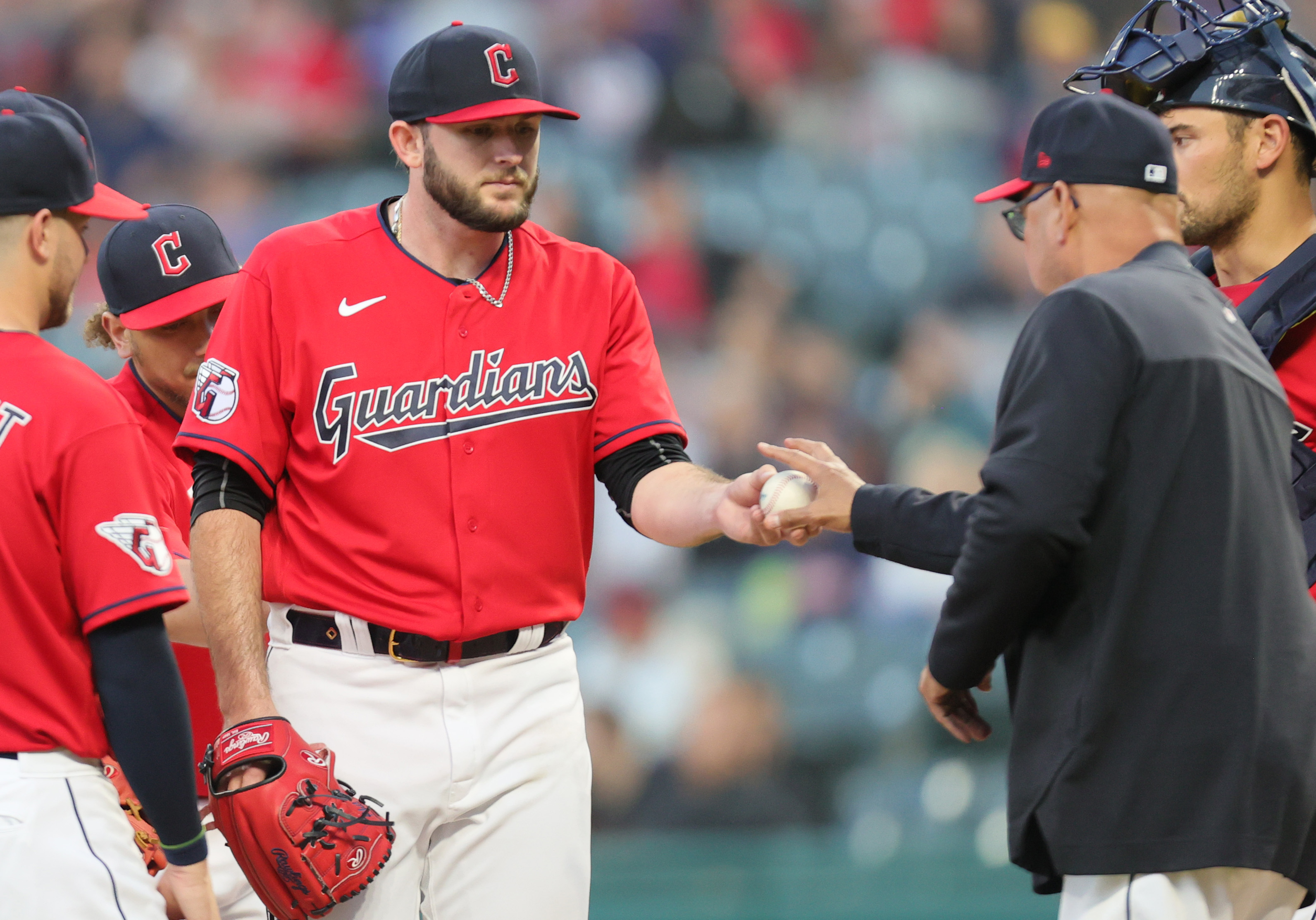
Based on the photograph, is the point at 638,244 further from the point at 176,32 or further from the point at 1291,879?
the point at 1291,879

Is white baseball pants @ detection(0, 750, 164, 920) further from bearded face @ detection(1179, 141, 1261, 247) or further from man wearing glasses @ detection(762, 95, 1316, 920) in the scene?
bearded face @ detection(1179, 141, 1261, 247)

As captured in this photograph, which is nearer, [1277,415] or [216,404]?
[1277,415]

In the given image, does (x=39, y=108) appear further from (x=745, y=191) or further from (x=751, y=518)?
(x=745, y=191)

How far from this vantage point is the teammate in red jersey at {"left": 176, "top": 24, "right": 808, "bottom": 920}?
2.70 metres

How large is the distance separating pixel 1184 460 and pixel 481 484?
1.37 metres

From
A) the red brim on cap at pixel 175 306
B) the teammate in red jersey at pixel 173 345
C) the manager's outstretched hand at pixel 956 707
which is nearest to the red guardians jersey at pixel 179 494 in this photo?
the teammate in red jersey at pixel 173 345

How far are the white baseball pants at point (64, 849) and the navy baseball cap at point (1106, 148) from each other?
6.59 feet

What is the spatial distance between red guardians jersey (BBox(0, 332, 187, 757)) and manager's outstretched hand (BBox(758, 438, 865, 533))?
1178 millimetres

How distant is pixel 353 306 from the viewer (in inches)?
112

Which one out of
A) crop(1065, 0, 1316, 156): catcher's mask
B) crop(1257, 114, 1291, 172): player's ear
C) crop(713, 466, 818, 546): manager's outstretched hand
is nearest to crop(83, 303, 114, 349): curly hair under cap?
crop(713, 466, 818, 546): manager's outstretched hand

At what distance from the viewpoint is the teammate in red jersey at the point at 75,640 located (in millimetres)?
2248

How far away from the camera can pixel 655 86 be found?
743 cm

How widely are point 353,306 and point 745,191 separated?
15.6 ft

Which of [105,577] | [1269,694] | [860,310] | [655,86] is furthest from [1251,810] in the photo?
[655,86]
